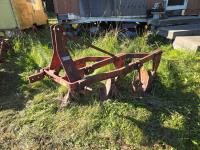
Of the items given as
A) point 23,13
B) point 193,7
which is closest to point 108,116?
point 193,7

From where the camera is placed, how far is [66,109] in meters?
4.05

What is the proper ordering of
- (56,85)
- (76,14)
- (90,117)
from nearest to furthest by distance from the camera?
1. (90,117)
2. (56,85)
3. (76,14)

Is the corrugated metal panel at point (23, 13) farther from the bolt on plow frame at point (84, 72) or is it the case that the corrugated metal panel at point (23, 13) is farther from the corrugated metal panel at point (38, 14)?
the bolt on plow frame at point (84, 72)

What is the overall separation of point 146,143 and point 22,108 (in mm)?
2076

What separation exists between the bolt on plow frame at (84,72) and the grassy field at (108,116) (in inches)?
8.1

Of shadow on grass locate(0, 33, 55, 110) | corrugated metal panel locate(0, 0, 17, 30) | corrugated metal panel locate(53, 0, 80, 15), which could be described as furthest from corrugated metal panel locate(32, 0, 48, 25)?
shadow on grass locate(0, 33, 55, 110)

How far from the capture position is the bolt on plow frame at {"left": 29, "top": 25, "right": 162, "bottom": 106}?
3590mm

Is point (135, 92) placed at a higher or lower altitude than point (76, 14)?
lower

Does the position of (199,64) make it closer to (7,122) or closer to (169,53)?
(169,53)

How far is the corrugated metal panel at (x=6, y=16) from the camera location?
8.55m

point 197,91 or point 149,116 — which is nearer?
point 149,116

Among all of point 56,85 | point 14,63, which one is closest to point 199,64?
point 56,85

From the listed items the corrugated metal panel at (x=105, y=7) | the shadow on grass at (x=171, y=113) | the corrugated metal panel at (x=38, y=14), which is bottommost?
the shadow on grass at (x=171, y=113)

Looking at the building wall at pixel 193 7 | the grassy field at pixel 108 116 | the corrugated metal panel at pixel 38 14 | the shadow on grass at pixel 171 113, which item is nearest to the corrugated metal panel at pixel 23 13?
the corrugated metal panel at pixel 38 14
